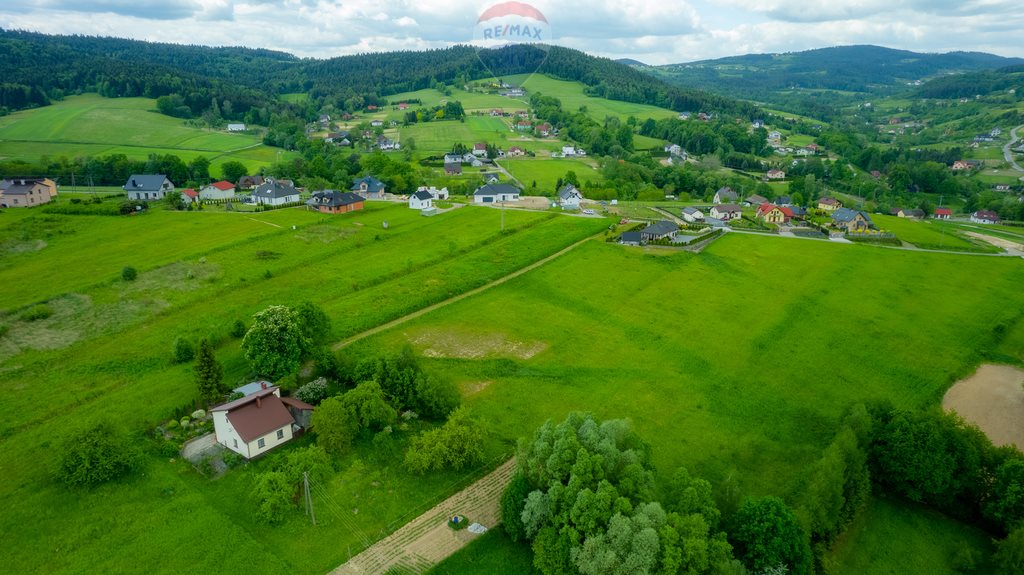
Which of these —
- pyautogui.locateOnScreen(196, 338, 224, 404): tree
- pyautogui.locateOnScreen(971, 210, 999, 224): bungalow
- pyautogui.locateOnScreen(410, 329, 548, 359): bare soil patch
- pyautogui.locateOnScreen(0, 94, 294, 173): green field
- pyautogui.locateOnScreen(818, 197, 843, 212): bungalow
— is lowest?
pyautogui.locateOnScreen(971, 210, 999, 224): bungalow

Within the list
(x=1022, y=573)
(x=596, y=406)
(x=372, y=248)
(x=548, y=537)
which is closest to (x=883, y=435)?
(x=1022, y=573)

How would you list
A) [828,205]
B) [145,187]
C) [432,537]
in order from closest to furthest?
[432,537]
[145,187]
[828,205]

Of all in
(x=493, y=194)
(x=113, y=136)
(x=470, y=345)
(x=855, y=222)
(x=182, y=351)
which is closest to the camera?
(x=182, y=351)

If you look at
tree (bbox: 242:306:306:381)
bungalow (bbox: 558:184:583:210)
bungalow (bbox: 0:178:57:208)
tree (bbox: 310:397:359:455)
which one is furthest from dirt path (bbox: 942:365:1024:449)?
bungalow (bbox: 0:178:57:208)

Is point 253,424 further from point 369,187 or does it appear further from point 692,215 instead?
point 692,215


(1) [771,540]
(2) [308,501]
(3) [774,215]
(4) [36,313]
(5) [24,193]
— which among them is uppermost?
(5) [24,193]

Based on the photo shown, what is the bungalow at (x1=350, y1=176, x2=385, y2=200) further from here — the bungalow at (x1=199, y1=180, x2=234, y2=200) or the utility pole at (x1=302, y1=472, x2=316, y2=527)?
the utility pole at (x1=302, y1=472, x2=316, y2=527)

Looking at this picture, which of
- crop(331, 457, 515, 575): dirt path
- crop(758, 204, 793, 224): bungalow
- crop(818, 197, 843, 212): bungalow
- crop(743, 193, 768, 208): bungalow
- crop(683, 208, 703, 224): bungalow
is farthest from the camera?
crop(743, 193, 768, 208): bungalow

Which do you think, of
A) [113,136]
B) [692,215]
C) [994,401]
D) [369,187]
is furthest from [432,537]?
[113,136]
